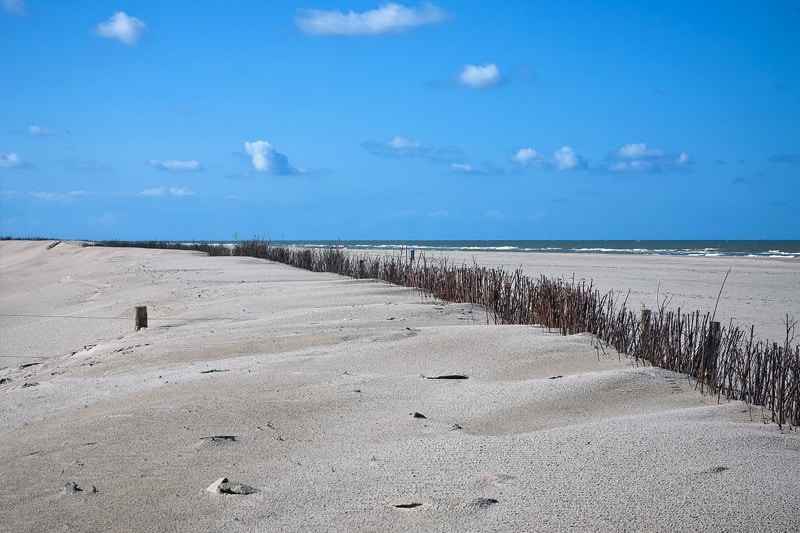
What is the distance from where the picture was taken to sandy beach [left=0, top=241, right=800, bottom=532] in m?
2.29

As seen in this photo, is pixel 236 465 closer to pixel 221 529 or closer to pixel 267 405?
pixel 221 529

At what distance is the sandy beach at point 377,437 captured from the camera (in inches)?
90.2

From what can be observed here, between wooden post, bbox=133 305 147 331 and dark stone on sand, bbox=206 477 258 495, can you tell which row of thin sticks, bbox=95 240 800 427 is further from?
wooden post, bbox=133 305 147 331

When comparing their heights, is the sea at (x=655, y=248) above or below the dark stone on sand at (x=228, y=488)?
above

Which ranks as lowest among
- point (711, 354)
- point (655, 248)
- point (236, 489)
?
point (236, 489)

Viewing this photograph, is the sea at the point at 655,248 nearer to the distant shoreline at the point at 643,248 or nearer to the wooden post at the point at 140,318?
the distant shoreline at the point at 643,248

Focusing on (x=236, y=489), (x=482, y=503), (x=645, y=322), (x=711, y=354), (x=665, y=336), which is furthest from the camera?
(x=645, y=322)

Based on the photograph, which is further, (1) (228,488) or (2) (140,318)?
(2) (140,318)

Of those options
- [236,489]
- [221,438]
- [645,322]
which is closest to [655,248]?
[645,322]

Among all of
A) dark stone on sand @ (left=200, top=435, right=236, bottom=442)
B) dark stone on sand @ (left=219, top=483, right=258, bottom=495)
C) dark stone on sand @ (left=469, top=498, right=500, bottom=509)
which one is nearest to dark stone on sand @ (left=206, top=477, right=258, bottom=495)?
dark stone on sand @ (left=219, top=483, right=258, bottom=495)

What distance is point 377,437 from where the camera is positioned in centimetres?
306

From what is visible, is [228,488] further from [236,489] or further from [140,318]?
[140,318]

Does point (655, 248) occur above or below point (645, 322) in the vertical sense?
above

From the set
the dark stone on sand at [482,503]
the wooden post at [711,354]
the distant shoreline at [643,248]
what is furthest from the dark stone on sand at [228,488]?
the distant shoreline at [643,248]
